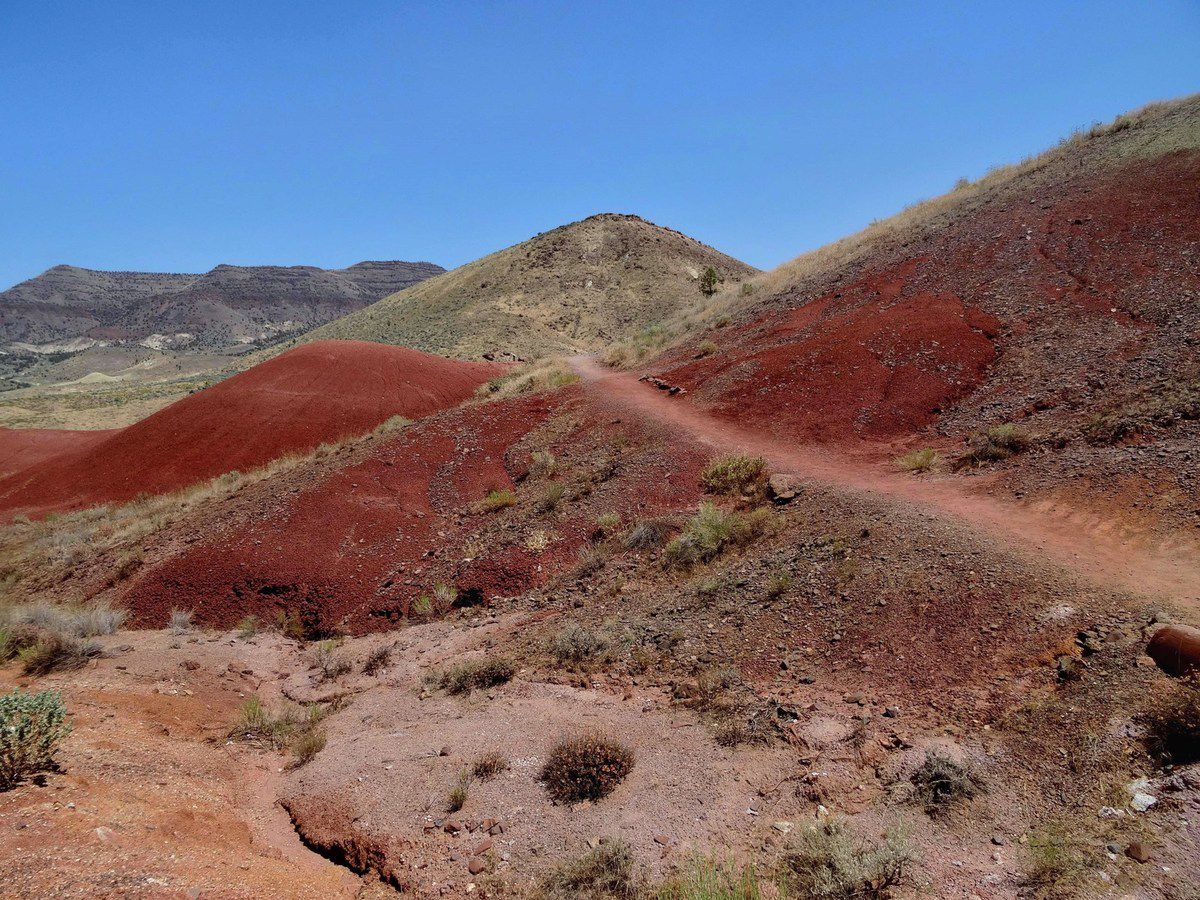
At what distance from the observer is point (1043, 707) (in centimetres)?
407

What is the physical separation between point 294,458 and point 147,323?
11747 centimetres

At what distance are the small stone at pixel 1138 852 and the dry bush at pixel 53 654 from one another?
961 cm

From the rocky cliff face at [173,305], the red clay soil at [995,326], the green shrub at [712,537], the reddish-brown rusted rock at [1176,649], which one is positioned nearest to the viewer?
the reddish-brown rusted rock at [1176,649]

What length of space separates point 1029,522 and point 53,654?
11004 millimetres

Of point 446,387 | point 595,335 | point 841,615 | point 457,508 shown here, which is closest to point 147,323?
point 595,335

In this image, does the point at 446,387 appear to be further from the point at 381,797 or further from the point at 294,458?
the point at 381,797

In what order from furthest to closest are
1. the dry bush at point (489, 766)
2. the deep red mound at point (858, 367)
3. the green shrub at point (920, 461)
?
the deep red mound at point (858, 367) < the green shrub at point (920, 461) < the dry bush at point (489, 766)

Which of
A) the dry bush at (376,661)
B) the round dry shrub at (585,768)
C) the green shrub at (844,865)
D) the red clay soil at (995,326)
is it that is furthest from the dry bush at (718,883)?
the red clay soil at (995,326)

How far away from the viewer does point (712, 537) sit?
7789 millimetres

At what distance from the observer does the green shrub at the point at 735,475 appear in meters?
9.19

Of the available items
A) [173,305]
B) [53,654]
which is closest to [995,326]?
[53,654]

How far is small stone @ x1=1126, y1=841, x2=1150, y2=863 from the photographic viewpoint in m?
2.92

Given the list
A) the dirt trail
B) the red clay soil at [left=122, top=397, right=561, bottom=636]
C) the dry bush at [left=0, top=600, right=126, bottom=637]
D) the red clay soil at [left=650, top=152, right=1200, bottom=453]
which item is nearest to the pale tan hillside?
the red clay soil at [left=650, top=152, right=1200, bottom=453]

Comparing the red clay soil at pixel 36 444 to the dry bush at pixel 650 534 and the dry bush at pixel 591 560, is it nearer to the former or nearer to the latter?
the dry bush at pixel 591 560
